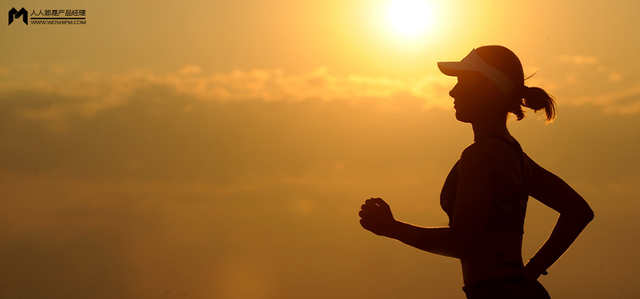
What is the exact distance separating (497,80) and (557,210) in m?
1.15

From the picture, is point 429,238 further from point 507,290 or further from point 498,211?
point 507,290

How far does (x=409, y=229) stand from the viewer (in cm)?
377

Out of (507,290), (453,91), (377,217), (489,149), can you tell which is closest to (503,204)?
(489,149)

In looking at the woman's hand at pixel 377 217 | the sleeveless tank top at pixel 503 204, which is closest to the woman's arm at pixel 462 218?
the woman's hand at pixel 377 217

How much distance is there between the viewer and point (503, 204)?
3.86 m

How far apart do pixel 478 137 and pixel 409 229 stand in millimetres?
845

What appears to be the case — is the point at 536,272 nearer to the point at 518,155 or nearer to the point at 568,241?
the point at 568,241

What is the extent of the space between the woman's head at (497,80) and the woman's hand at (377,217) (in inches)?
39.9

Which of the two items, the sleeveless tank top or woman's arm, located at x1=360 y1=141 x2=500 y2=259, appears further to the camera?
the sleeveless tank top

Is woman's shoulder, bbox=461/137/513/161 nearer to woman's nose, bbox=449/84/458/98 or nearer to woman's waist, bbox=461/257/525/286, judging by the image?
woman's nose, bbox=449/84/458/98

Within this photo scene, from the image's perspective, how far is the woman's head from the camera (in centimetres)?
416

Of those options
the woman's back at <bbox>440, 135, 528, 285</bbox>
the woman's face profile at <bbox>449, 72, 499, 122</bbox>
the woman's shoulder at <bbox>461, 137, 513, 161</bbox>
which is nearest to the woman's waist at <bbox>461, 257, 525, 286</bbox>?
the woman's back at <bbox>440, 135, 528, 285</bbox>

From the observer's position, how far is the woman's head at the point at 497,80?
4.16 m

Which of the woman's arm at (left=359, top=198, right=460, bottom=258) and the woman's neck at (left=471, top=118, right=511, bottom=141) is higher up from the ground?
the woman's neck at (left=471, top=118, right=511, bottom=141)
